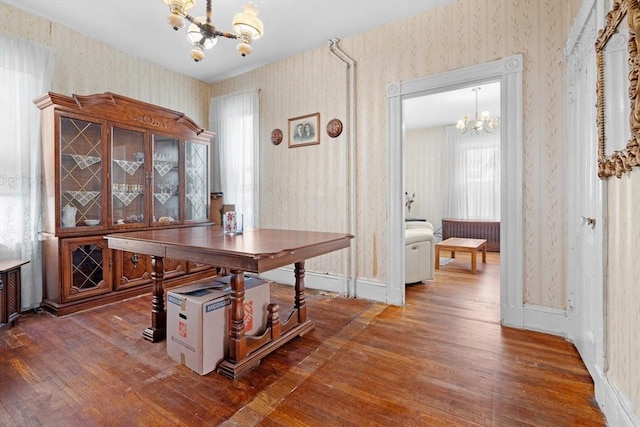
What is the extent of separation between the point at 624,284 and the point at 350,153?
247 centimetres

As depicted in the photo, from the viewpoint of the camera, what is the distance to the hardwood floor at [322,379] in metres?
1.45

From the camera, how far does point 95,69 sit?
340 cm

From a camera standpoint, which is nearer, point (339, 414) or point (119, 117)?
point (339, 414)

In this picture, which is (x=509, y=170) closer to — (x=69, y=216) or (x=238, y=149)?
(x=238, y=149)

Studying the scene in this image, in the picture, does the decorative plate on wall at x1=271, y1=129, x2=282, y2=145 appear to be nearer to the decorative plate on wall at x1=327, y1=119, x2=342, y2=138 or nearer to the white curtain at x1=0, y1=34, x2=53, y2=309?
the decorative plate on wall at x1=327, y1=119, x2=342, y2=138

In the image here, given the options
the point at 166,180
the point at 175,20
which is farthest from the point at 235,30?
the point at 166,180

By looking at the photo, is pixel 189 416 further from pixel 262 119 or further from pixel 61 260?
pixel 262 119

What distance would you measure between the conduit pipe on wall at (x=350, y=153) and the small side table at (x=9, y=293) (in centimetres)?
294

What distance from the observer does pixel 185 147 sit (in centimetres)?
380

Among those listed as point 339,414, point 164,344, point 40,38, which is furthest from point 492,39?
point 40,38

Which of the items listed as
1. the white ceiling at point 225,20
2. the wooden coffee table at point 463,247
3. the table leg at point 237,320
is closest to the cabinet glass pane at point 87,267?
the table leg at point 237,320

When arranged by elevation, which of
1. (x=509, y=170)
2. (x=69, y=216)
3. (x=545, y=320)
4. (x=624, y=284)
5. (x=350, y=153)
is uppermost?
(x=350, y=153)

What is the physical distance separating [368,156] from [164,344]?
2480mm

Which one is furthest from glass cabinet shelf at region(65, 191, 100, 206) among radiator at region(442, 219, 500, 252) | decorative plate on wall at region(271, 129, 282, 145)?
radiator at region(442, 219, 500, 252)
